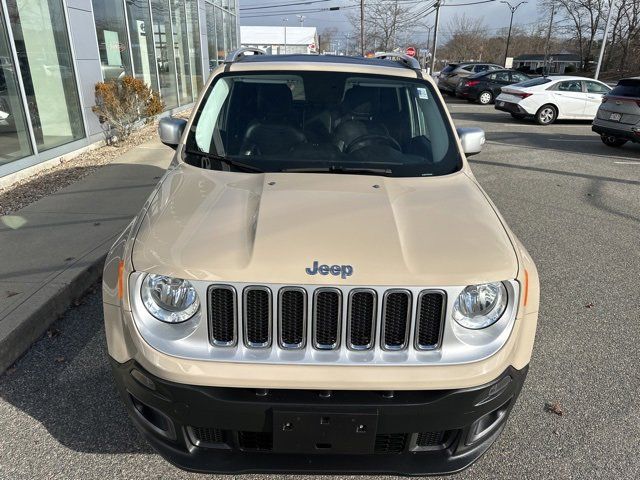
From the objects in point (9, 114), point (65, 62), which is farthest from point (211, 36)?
point (9, 114)

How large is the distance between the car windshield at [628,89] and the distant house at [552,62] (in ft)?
Result: 168

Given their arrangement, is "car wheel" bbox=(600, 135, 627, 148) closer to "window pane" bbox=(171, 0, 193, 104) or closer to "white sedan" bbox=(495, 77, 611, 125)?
"white sedan" bbox=(495, 77, 611, 125)

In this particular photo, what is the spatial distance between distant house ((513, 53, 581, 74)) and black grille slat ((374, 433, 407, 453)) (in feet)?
208

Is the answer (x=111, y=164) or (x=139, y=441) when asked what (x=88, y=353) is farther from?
(x=111, y=164)

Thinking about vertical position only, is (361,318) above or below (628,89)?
below

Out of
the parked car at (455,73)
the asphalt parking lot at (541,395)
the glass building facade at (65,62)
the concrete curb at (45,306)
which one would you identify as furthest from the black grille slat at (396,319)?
the parked car at (455,73)

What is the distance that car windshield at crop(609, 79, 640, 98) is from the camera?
1098cm

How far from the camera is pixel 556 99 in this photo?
1656 centimetres

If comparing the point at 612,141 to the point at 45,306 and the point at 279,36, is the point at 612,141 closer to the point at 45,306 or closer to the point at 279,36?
the point at 45,306

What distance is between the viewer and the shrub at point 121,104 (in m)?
9.62

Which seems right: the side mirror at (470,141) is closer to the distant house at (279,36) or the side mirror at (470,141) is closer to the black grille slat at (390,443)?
the black grille slat at (390,443)

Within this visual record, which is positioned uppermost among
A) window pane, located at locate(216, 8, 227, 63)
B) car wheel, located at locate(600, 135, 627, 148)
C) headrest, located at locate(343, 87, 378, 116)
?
window pane, located at locate(216, 8, 227, 63)

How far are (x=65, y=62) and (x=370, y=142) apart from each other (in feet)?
26.5

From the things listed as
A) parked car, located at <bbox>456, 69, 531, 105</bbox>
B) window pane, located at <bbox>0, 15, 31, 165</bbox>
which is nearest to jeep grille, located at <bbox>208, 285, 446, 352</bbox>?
window pane, located at <bbox>0, 15, 31, 165</bbox>
